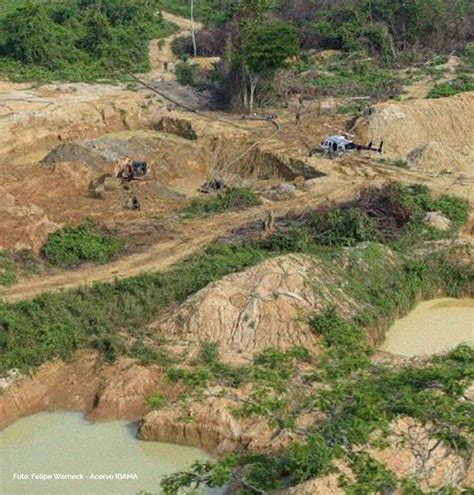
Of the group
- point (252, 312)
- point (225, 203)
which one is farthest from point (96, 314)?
point (225, 203)

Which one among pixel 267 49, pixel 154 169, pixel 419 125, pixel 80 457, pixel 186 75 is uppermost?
pixel 267 49

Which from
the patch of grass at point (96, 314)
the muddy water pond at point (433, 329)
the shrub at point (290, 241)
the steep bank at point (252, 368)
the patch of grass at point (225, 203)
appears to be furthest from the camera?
the patch of grass at point (225, 203)

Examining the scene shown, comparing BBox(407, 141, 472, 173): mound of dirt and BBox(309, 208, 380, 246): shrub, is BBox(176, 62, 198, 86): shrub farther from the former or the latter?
BBox(309, 208, 380, 246): shrub

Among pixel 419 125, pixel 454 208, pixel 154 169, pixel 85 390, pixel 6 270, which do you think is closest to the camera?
pixel 85 390

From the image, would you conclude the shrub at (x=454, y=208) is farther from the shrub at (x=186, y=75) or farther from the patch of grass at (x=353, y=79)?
the shrub at (x=186, y=75)

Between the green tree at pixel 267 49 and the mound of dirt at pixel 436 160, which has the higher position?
the green tree at pixel 267 49

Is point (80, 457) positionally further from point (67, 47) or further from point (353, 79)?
point (67, 47)

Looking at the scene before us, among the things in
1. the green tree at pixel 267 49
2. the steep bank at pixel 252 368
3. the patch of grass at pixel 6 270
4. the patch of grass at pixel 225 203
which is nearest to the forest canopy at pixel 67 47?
the green tree at pixel 267 49

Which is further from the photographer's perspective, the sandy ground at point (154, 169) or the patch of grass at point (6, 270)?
the sandy ground at point (154, 169)
